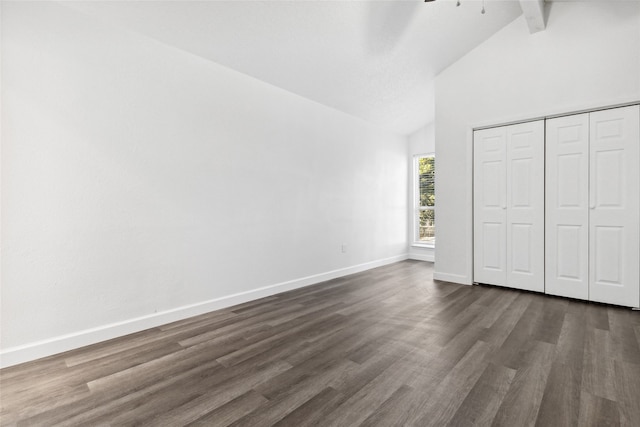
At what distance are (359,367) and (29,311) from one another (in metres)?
2.40

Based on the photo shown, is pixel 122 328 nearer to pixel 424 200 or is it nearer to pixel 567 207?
pixel 567 207

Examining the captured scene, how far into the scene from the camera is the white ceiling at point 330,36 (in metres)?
2.68

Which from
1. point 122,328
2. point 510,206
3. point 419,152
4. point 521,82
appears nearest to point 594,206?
point 510,206

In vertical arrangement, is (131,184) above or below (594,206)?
above

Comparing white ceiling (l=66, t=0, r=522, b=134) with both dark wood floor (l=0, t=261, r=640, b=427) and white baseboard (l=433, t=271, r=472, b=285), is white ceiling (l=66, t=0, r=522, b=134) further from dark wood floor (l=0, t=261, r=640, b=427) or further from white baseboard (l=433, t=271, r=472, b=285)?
white baseboard (l=433, t=271, r=472, b=285)

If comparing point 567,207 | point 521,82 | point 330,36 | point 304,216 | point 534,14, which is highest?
point 534,14

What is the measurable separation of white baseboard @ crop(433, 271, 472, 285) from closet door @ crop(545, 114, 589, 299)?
902mm

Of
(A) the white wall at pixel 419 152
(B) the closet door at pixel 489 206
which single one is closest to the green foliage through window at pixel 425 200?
(A) the white wall at pixel 419 152

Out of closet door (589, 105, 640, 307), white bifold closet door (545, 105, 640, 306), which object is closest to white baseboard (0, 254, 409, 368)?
white bifold closet door (545, 105, 640, 306)

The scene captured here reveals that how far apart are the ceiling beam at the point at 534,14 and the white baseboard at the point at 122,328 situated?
4.16 meters

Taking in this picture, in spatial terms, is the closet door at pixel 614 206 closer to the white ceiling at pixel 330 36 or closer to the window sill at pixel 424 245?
the white ceiling at pixel 330 36

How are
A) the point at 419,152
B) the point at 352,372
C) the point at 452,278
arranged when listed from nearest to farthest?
the point at 352,372 < the point at 452,278 < the point at 419,152

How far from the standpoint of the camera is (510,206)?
398 cm

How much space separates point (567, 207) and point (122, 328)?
481cm
